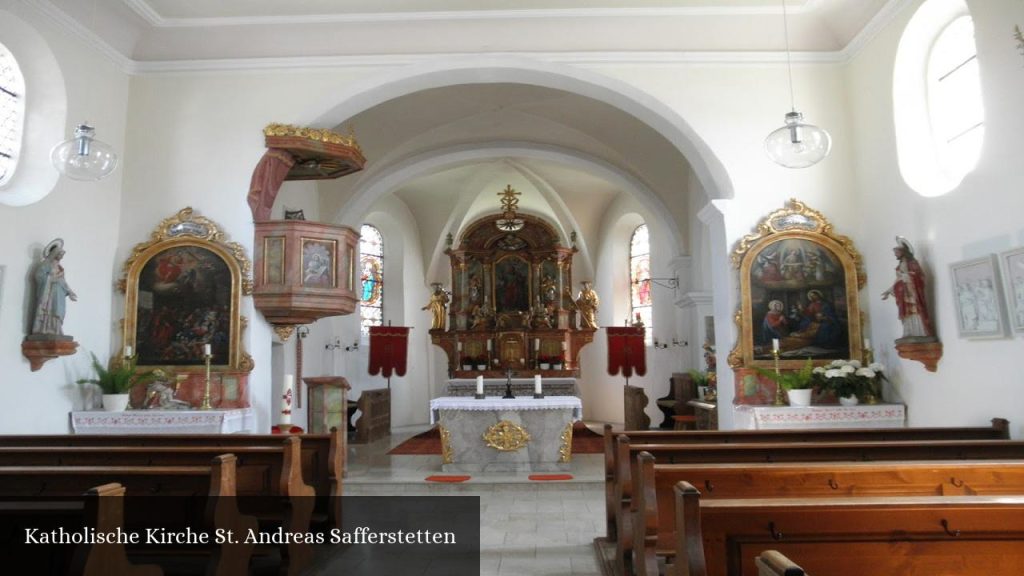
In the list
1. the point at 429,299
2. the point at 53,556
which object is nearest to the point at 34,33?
the point at 53,556

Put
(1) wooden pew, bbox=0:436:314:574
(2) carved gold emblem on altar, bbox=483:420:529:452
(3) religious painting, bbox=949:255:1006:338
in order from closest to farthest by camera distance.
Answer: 1. (1) wooden pew, bbox=0:436:314:574
2. (3) religious painting, bbox=949:255:1006:338
3. (2) carved gold emblem on altar, bbox=483:420:529:452

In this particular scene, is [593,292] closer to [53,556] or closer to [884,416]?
[884,416]

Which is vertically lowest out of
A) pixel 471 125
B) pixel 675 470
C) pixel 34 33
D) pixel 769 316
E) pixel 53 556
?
pixel 53 556

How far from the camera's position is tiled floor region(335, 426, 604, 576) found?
17.1ft

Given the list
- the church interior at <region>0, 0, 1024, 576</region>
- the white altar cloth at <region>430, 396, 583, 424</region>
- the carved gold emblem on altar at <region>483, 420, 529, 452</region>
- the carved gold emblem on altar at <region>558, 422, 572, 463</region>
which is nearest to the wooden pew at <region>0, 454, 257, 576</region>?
the church interior at <region>0, 0, 1024, 576</region>

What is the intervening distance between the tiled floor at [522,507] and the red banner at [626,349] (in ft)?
16.2

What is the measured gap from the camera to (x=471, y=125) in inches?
513

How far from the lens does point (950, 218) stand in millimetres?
6766

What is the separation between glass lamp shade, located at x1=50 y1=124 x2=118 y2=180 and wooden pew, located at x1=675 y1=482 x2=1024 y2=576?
5845 millimetres

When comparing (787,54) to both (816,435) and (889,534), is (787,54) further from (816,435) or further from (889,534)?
(889,534)

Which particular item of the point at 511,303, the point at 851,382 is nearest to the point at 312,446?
the point at 851,382

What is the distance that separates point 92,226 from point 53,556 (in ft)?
20.0

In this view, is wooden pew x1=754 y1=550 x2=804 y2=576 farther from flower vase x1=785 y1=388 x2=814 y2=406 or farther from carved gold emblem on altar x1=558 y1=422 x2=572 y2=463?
carved gold emblem on altar x1=558 y1=422 x2=572 y2=463

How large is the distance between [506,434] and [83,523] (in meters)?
6.41
